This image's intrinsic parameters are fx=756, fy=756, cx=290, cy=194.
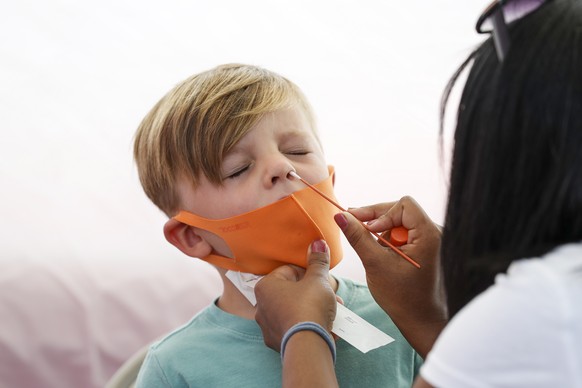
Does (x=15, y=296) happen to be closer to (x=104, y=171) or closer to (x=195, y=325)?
(x=104, y=171)

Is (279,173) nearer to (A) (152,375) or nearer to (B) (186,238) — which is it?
(B) (186,238)

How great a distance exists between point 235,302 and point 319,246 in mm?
193

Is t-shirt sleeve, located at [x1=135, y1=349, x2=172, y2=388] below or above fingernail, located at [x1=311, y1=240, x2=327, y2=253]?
below

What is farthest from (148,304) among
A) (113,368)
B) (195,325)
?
(195,325)

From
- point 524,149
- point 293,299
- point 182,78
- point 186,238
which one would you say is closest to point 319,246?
point 293,299

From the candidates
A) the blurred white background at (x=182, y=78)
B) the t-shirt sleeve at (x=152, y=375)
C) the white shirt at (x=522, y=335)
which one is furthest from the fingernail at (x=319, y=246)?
the blurred white background at (x=182, y=78)

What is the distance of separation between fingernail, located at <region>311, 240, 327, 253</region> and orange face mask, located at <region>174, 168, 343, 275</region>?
0.02m

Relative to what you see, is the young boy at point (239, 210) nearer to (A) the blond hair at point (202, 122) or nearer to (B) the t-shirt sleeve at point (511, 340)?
(A) the blond hair at point (202, 122)

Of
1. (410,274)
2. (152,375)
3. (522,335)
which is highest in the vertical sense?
(522,335)

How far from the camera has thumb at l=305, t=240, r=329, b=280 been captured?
111 cm

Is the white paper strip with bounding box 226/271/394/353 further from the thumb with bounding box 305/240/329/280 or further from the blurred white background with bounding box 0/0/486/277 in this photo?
the blurred white background with bounding box 0/0/486/277

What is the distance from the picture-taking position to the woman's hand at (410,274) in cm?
109

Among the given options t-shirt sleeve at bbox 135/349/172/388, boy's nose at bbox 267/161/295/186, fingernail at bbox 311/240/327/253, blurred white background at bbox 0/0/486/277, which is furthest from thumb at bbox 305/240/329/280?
blurred white background at bbox 0/0/486/277

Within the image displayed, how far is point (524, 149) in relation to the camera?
0.78m
